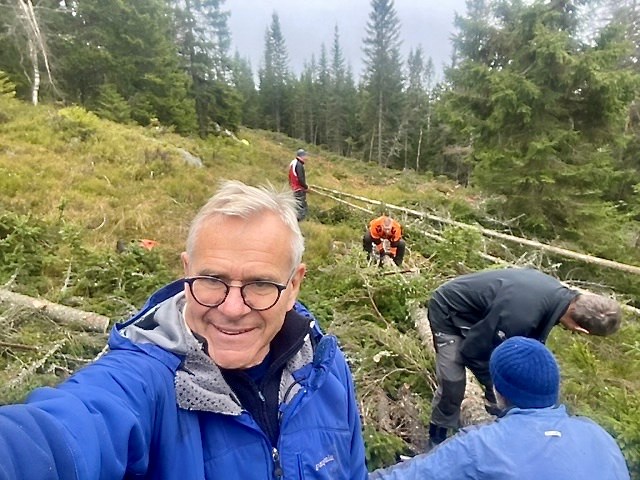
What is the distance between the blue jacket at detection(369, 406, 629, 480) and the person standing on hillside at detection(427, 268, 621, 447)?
1127mm

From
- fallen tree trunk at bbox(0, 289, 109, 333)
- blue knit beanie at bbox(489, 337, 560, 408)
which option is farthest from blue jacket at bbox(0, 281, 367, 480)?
fallen tree trunk at bbox(0, 289, 109, 333)

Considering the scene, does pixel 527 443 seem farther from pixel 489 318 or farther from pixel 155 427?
pixel 155 427

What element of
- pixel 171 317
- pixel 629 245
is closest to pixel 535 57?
pixel 629 245

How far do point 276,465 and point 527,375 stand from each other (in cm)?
139

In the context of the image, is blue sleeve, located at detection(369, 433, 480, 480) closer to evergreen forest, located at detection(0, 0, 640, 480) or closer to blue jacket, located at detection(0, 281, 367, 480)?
blue jacket, located at detection(0, 281, 367, 480)

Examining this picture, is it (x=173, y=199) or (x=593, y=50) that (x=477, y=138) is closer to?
(x=593, y=50)

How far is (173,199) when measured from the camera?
1045 centimetres

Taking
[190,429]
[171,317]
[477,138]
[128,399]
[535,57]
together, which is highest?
[535,57]

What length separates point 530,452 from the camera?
6.34ft

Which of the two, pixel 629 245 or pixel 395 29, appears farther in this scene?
pixel 395 29

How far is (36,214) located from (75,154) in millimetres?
4925

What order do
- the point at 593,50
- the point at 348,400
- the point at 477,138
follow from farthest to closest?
the point at 477,138
the point at 593,50
the point at 348,400

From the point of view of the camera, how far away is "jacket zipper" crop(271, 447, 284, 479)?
131 cm

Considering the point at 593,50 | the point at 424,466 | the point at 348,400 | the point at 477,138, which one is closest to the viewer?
the point at 348,400
